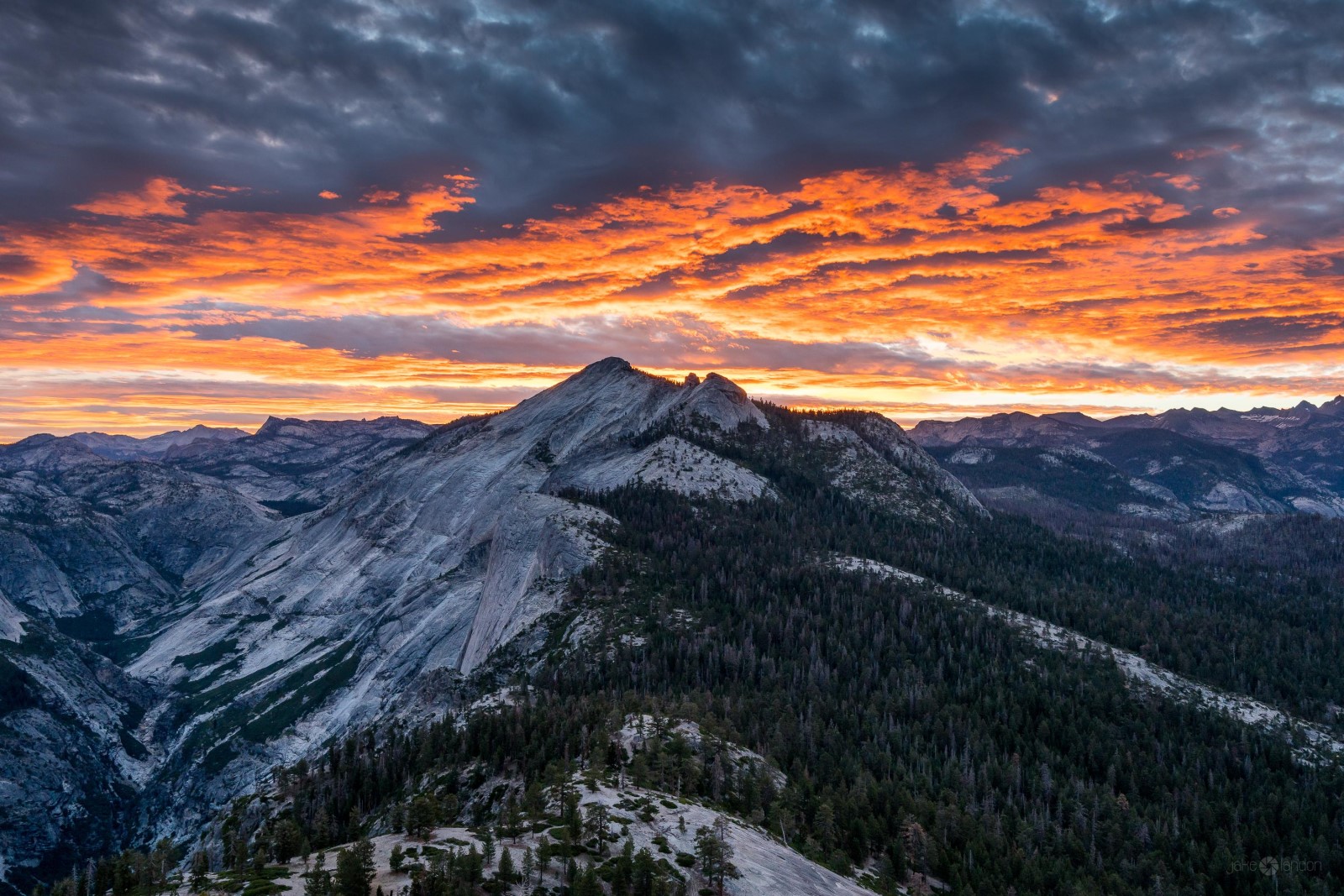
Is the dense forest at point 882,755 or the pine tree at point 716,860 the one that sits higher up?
the pine tree at point 716,860

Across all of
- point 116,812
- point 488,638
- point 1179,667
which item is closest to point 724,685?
point 488,638

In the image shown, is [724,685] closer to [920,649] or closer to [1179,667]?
[920,649]

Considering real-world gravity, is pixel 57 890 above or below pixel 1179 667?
above

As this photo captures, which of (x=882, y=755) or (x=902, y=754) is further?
(x=902, y=754)

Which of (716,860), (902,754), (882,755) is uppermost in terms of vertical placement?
(716,860)

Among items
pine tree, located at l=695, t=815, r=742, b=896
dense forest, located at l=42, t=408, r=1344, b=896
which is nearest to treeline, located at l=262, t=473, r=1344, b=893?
dense forest, located at l=42, t=408, r=1344, b=896

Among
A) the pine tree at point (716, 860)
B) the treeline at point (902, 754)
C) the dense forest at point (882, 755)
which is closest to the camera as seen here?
the pine tree at point (716, 860)

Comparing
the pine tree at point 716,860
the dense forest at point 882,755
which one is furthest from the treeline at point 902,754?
the pine tree at point 716,860

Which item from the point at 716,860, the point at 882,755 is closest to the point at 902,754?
the point at 882,755

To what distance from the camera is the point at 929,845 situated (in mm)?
87375

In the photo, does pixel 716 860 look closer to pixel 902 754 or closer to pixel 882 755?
pixel 882 755

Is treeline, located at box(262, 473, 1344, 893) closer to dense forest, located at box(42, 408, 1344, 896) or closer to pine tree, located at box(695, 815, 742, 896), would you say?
A: dense forest, located at box(42, 408, 1344, 896)

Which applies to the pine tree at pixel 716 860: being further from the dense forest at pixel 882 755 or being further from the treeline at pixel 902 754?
the treeline at pixel 902 754

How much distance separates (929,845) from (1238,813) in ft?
247
